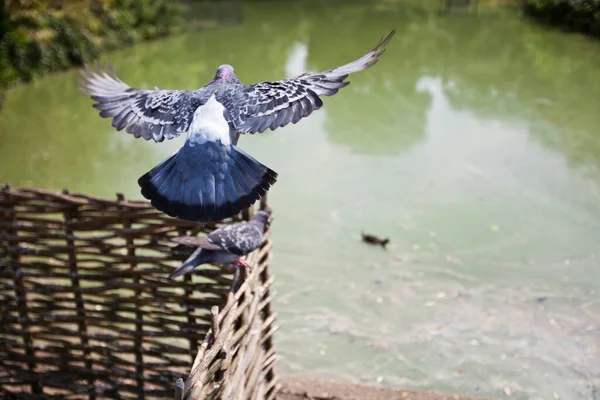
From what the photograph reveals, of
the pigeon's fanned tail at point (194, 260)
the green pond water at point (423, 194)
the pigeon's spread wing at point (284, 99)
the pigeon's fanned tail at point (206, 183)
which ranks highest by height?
the pigeon's spread wing at point (284, 99)

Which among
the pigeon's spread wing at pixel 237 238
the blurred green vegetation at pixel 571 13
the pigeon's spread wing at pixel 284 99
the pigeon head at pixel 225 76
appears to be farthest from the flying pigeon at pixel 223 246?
the blurred green vegetation at pixel 571 13

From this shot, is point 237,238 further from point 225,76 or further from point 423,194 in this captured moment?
point 423,194

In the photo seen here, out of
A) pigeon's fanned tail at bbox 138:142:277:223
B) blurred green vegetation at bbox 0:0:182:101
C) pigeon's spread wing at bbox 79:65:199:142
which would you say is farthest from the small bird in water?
blurred green vegetation at bbox 0:0:182:101

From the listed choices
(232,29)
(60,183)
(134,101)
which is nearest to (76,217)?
(134,101)

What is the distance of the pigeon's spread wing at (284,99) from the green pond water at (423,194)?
179 cm

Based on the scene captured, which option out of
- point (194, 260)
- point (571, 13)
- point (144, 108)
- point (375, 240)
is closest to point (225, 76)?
point (144, 108)

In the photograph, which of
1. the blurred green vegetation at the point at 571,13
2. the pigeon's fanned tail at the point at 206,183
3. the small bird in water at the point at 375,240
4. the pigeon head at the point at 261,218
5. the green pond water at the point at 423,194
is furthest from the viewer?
the blurred green vegetation at the point at 571,13

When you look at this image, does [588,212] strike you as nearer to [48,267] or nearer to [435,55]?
[48,267]

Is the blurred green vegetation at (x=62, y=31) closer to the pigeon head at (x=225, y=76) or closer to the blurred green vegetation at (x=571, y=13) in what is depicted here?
the pigeon head at (x=225, y=76)

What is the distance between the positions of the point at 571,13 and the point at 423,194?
8.16 metres

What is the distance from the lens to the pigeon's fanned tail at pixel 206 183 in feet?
6.55

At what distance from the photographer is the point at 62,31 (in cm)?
991

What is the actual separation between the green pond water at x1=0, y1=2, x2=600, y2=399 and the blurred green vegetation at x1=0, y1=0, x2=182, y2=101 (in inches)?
14.5

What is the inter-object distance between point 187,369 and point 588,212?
12.0 feet
